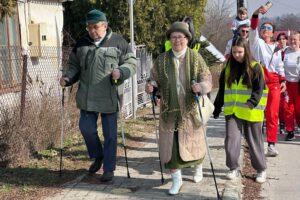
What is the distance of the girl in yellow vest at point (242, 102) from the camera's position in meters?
5.47

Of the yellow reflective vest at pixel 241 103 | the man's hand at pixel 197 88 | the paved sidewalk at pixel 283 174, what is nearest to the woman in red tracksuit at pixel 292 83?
the paved sidewalk at pixel 283 174

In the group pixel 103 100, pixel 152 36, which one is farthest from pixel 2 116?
pixel 152 36

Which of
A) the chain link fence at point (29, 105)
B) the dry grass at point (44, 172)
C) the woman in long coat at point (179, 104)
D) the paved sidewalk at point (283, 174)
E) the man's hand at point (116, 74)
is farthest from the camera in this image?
the chain link fence at point (29, 105)

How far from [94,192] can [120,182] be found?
0.49m

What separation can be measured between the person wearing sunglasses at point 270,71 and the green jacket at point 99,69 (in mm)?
2491

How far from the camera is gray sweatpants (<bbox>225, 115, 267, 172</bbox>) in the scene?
18.3ft

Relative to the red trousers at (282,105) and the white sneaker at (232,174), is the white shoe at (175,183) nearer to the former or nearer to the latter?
the white sneaker at (232,174)

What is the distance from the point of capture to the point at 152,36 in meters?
14.7

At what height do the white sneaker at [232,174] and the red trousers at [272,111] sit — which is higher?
the red trousers at [272,111]

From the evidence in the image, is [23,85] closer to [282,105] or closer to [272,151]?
[272,151]

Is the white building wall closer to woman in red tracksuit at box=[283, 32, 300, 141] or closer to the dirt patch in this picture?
woman in red tracksuit at box=[283, 32, 300, 141]

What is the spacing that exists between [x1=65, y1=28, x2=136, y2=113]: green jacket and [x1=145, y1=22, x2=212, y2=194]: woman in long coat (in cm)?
49

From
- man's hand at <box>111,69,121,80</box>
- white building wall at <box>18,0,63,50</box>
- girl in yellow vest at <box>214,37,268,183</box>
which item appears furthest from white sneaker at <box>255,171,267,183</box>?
white building wall at <box>18,0,63,50</box>

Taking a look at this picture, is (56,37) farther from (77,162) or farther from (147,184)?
(147,184)
